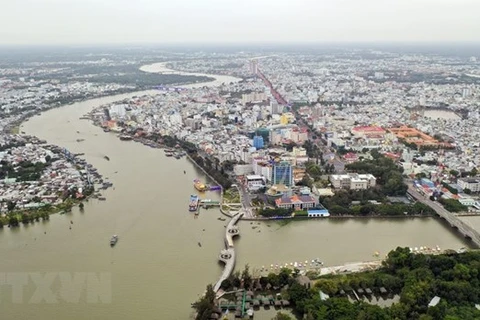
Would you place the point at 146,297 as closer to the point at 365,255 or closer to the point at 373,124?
the point at 365,255

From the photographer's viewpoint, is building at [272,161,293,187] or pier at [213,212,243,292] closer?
pier at [213,212,243,292]

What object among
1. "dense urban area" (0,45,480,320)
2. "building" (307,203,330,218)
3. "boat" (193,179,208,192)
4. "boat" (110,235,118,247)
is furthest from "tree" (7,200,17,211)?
"building" (307,203,330,218)

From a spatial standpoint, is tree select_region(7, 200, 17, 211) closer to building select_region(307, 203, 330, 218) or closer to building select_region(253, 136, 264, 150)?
building select_region(307, 203, 330, 218)

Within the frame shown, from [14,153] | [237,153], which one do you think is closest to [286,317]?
[237,153]

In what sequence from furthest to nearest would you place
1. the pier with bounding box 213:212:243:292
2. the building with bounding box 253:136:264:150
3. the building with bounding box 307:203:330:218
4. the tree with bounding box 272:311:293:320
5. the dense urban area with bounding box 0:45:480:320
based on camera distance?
1. the building with bounding box 253:136:264:150
2. the building with bounding box 307:203:330:218
3. the pier with bounding box 213:212:243:292
4. the dense urban area with bounding box 0:45:480:320
5. the tree with bounding box 272:311:293:320

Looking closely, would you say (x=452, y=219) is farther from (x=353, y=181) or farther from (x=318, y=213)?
(x=318, y=213)

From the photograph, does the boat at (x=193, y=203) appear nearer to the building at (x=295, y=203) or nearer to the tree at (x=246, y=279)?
the building at (x=295, y=203)
